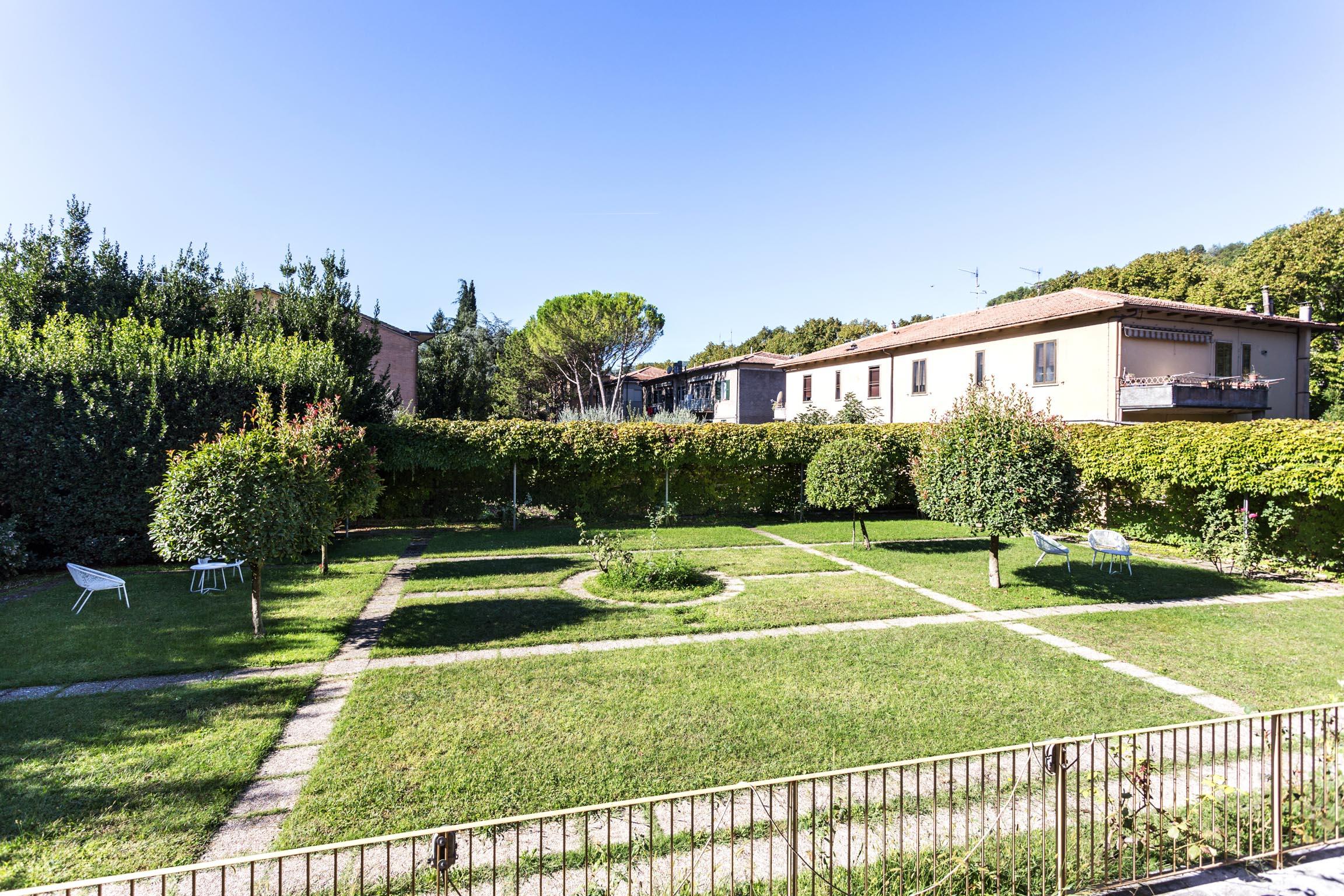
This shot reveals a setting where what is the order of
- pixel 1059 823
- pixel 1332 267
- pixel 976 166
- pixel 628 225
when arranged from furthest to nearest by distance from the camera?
pixel 1332 267
pixel 628 225
pixel 976 166
pixel 1059 823

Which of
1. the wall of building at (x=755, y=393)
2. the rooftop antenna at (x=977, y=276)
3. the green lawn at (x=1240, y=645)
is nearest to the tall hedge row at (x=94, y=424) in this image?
the green lawn at (x=1240, y=645)

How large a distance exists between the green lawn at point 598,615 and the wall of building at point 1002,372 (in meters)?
8.26

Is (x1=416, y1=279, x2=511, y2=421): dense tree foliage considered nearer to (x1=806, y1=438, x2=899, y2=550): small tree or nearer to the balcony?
(x1=806, y1=438, x2=899, y2=550): small tree

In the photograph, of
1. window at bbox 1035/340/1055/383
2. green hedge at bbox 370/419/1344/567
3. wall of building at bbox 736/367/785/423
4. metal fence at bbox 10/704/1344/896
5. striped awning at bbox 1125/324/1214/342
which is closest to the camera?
metal fence at bbox 10/704/1344/896

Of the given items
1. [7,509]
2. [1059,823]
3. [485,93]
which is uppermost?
[485,93]

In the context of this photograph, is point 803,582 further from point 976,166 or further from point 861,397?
point 861,397

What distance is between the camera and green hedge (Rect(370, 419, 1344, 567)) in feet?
36.6

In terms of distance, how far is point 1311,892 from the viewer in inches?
125

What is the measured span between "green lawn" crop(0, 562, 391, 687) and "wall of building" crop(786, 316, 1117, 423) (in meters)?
14.0

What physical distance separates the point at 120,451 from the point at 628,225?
47.4ft

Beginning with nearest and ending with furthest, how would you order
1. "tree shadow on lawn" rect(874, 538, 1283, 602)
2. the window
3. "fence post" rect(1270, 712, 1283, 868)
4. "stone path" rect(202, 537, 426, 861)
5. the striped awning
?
"fence post" rect(1270, 712, 1283, 868) → "stone path" rect(202, 537, 426, 861) → "tree shadow on lawn" rect(874, 538, 1283, 602) → the striped awning → the window

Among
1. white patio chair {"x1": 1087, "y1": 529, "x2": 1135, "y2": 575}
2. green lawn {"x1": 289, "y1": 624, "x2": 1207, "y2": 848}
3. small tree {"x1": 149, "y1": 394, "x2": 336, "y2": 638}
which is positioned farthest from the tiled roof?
small tree {"x1": 149, "y1": 394, "x2": 336, "y2": 638}

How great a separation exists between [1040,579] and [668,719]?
8.56m

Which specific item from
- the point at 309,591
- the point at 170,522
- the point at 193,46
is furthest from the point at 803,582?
the point at 193,46
